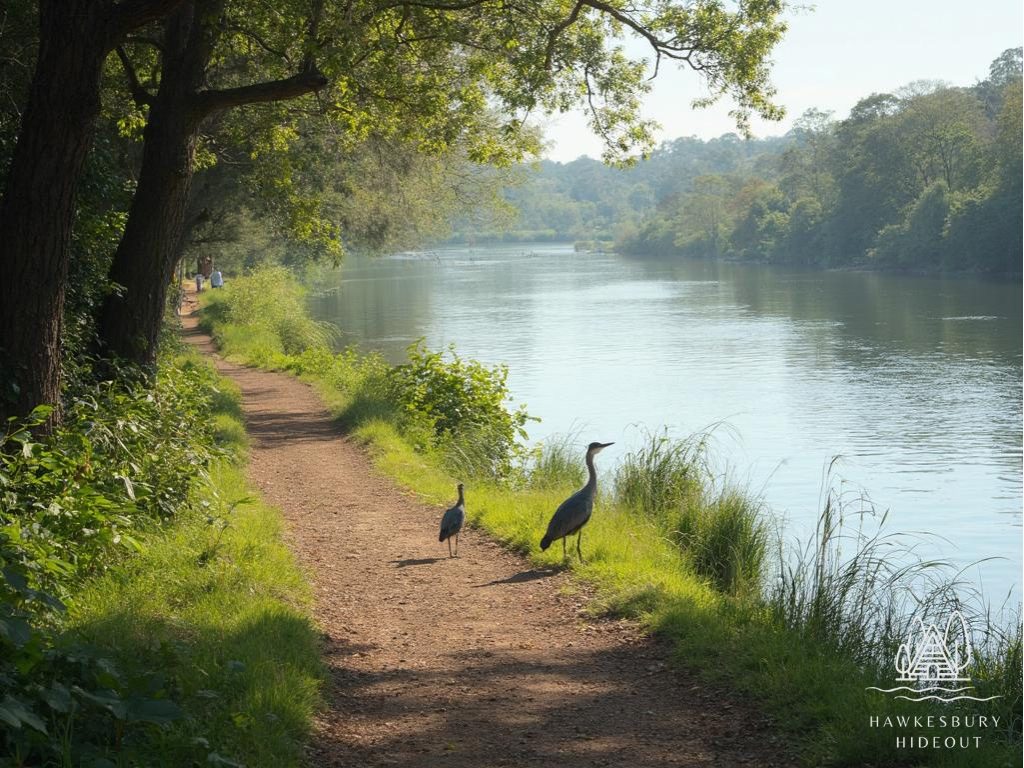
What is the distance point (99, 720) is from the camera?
14.1 feet

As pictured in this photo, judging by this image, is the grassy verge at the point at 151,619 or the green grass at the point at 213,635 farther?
the green grass at the point at 213,635

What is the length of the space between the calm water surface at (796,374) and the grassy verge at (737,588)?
1593mm

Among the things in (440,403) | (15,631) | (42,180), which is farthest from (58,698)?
(440,403)

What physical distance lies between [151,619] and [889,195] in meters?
84.4

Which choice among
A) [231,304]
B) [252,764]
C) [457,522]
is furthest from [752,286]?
[252,764]

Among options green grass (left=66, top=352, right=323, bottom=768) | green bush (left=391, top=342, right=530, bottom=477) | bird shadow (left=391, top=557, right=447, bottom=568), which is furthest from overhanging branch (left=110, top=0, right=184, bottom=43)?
green bush (left=391, top=342, right=530, bottom=477)

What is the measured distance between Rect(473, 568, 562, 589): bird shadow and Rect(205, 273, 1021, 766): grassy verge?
0.16 m

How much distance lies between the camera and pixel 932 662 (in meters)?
6.28

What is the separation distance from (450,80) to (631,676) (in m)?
9.50

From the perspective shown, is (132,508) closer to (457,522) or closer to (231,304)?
(457,522)

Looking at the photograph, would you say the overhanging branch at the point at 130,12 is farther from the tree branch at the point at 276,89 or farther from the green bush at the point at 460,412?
the green bush at the point at 460,412

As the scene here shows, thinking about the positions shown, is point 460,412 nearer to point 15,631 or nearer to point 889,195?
point 15,631

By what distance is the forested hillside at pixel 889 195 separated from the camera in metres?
64.0

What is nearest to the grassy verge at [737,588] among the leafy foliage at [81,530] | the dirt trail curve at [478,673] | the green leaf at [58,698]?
the dirt trail curve at [478,673]
